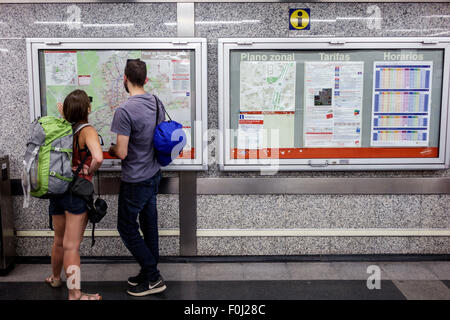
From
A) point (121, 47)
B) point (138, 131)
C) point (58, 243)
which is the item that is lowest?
point (58, 243)

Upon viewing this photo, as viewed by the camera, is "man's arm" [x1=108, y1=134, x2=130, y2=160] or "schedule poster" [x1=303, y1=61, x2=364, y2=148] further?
"schedule poster" [x1=303, y1=61, x2=364, y2=148]

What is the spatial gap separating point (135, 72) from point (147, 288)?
162cm

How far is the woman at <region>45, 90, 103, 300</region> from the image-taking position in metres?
2.76

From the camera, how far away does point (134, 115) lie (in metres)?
2.84

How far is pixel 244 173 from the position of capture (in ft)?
11.9

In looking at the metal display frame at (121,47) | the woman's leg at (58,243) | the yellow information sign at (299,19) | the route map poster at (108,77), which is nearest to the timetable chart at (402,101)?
the yellow information sign at (299,19)

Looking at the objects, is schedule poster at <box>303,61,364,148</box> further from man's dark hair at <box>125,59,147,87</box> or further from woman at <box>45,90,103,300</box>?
woman at <box>45,90,103,300</box>

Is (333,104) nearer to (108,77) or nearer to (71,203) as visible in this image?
(108,77)

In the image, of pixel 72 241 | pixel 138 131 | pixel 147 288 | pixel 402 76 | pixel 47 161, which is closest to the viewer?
pixel 47 161

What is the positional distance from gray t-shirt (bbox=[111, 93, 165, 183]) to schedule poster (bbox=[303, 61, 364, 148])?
51.8 inches

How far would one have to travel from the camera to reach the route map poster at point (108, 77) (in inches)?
135

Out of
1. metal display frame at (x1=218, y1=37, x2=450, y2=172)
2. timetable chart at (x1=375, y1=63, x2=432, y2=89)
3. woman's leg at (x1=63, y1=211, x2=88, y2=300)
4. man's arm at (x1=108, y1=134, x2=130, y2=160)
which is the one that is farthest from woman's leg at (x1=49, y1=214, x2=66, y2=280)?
timetable chart at (x1=375, y1=63, x2=432, y2=89)

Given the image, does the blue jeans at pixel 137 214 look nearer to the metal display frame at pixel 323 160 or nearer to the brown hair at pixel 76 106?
the brown hair at pixel 76 106

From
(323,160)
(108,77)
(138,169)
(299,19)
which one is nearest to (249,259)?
(323,160)
